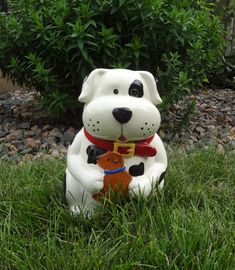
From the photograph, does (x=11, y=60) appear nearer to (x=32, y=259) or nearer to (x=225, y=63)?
(x=32, y=259)

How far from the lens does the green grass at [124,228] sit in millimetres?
1859

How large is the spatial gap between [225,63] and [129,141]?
4.92 meters

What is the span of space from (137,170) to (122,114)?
30cm

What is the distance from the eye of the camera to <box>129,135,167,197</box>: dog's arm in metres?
2.21

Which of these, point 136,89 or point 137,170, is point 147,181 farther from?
point 136,89

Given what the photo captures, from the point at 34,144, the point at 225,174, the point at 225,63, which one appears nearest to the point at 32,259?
the point at 225,174

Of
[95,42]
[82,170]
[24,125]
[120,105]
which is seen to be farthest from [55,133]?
[120,105]

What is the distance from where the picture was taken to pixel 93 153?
7.20 feet

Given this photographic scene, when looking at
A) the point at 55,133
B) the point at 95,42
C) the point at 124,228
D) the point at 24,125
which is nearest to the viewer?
the point at 124,228

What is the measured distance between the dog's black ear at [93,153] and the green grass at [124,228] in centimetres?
24

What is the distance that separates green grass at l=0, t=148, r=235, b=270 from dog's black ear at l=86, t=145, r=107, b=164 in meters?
0.24

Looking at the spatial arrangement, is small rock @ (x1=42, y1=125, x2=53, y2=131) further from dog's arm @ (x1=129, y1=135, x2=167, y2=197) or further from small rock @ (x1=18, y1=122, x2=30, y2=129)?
dog's arm @ (x1=129, y1=135, x2=167, y2=197)

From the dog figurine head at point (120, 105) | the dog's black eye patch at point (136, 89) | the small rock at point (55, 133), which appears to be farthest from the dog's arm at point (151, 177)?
the small rock at point (55, 133)

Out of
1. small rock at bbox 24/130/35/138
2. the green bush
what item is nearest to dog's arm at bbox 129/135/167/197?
the green bush
